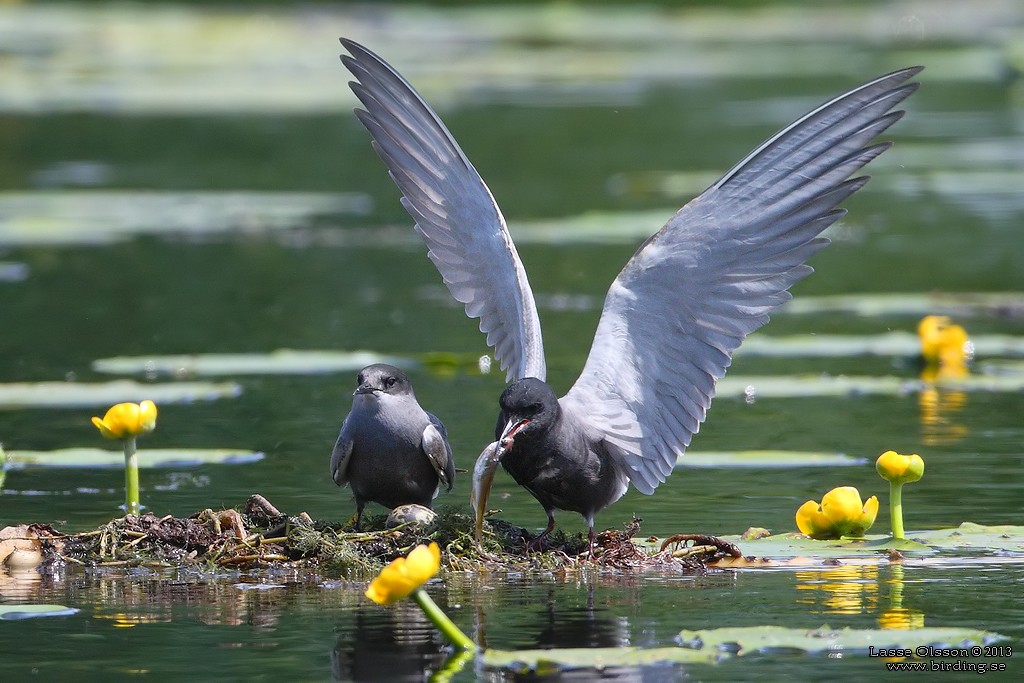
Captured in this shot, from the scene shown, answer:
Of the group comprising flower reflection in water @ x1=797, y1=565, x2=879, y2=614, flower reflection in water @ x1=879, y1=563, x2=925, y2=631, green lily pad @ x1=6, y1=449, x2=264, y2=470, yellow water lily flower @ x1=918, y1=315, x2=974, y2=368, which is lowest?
flower reflection in water @ x1=879, y1=563, x2=925, y2=631

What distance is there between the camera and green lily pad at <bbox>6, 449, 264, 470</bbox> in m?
8.05

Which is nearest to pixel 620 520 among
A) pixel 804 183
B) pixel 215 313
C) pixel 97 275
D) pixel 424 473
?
pixel 424 473

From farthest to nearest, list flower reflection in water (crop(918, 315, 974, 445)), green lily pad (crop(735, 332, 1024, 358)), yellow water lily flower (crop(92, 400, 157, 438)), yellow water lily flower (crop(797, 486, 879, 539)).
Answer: green lily pad (crop(735, 332, 1024, 358)), flower reflection in water (crop(918, 315, 974, 445)), yellow water lily flower (crop(92, 400, 157, 438)), yellow water lily flower (crop(797, 486, 879, 539))

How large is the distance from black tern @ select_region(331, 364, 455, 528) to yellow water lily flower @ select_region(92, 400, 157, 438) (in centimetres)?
76

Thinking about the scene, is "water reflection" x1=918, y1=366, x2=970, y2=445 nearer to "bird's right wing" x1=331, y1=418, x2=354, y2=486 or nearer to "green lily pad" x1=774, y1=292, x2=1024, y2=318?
"green lily pad" x1=774, y1=292, x2=1024, y2=318

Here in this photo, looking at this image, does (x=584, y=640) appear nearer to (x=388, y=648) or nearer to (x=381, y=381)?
(x=388, y=648)

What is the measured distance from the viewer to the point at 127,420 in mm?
6770

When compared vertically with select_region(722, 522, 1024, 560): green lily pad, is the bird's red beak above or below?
above

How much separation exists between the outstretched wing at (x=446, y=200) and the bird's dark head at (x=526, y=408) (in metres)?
0.54

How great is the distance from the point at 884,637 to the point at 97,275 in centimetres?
1083

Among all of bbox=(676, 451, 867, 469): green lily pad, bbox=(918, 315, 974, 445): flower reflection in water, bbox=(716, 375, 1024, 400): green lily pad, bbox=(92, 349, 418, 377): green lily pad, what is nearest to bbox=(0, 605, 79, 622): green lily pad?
bbox=(676, 451, 867, 469): green lily pad

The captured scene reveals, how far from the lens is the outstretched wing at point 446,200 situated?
274 inches

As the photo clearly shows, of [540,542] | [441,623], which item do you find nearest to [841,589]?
[540,542]

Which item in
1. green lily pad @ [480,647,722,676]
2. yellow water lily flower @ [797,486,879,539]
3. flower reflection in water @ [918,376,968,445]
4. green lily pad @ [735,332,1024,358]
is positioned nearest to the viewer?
green lily pad @ [480,647,722,676]
